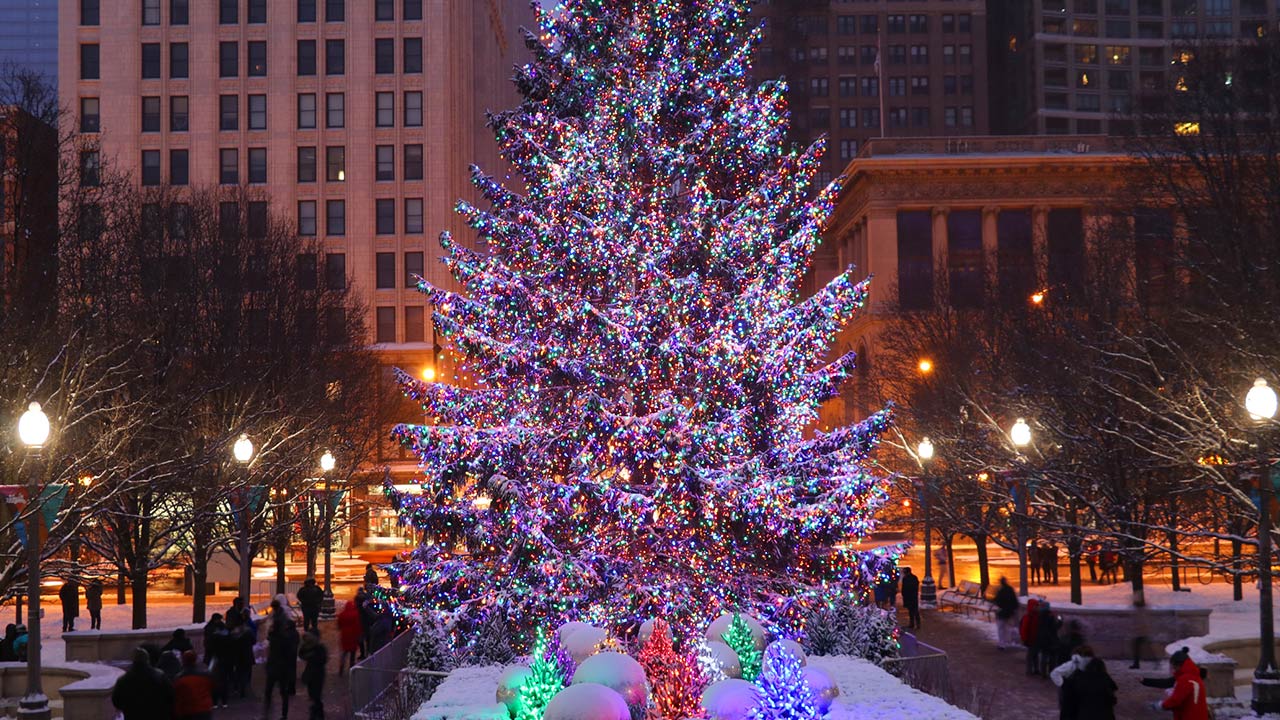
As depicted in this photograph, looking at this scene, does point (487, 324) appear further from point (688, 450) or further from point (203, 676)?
point (203, 676)

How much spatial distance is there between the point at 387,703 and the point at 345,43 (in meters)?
74.0

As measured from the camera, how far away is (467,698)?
19.6 m

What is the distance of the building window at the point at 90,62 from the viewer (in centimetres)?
9006

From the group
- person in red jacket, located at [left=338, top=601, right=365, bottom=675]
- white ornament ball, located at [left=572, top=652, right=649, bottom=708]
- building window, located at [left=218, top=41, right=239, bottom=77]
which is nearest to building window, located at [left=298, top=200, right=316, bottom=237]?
building window, located at [left=218, top=41, right=239, bottom=77]

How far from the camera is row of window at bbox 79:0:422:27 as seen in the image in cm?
9025

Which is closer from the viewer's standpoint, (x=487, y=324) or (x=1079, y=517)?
(x=487, y=324)

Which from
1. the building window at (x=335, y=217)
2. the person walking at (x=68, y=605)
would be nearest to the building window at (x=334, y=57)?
the building window at (x=335, y=217)

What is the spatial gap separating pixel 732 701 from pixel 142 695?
6.55 m

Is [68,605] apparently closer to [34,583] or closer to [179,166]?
[34,583]

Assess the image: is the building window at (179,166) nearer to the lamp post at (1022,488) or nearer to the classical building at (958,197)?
the classical building at (958,197)

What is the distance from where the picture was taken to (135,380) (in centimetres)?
3300

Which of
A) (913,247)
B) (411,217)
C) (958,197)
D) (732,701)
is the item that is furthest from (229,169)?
(732,701)

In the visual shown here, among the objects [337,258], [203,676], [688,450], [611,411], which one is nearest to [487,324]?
[611,411]

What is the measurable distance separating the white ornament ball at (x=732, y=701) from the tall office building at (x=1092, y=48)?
4801 inches
